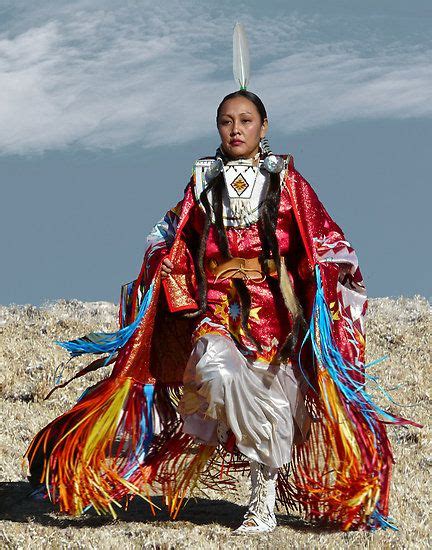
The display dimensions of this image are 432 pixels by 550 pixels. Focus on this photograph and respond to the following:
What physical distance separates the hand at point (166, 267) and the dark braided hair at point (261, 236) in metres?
0.18

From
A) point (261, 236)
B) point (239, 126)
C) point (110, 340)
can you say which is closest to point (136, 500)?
point (110, 340)

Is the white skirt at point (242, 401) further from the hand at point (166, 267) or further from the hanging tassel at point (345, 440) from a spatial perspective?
the hand at point (166, 267)

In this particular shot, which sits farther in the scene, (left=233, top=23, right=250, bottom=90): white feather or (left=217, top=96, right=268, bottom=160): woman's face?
(left=233, top=23, right=250, bottom=90): white feather

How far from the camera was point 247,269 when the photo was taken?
5.65 meters

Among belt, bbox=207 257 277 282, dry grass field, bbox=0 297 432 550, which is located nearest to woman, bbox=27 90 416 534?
belt, bbox=207 257 277 282

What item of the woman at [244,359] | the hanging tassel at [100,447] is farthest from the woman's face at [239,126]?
the hanging tassel at [100,447]

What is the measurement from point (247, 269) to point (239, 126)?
74 centimetres

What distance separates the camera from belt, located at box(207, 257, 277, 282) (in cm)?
565

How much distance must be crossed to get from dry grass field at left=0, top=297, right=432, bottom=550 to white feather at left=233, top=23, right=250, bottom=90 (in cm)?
235

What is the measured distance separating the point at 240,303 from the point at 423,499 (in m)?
2.11

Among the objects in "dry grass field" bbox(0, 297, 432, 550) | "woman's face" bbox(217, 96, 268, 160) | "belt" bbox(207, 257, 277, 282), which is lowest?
"dry grass field" bbox(0, 297, 432, 550)

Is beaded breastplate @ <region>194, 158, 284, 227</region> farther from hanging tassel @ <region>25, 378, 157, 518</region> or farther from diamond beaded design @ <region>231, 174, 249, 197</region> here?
hanging tassel @ <region>25, 378, 157, 518</region>

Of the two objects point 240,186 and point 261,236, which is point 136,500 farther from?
point 240,186

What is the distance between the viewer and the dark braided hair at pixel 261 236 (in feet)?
18.4
